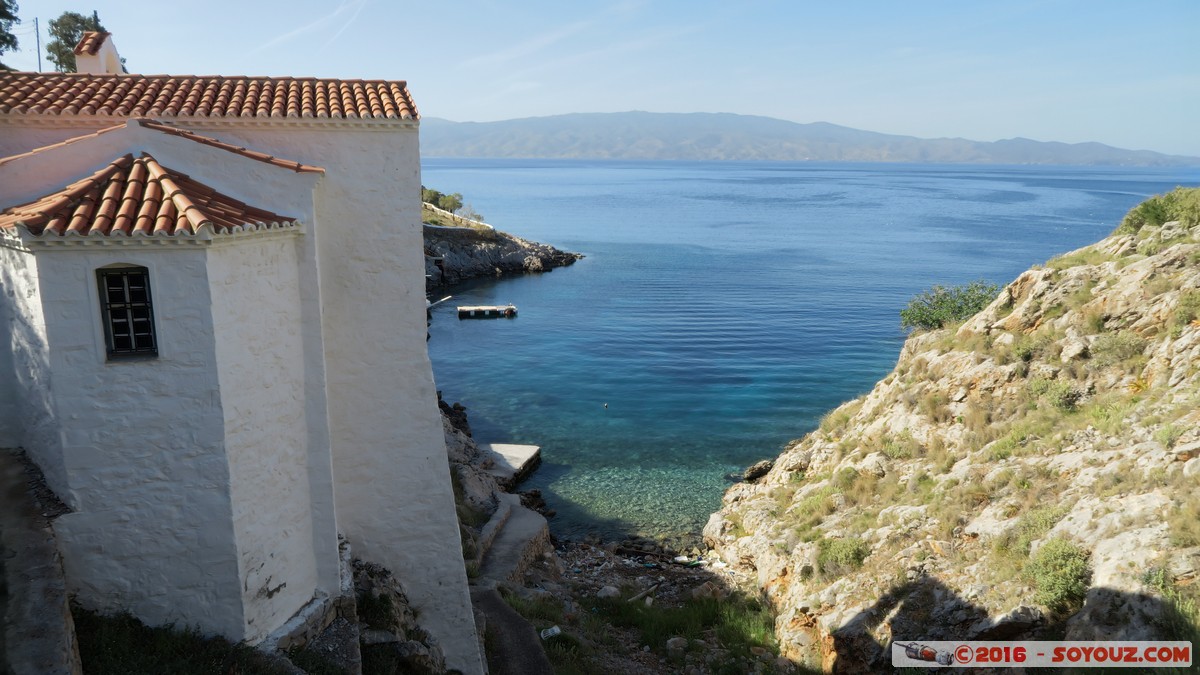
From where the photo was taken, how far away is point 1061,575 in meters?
12.8

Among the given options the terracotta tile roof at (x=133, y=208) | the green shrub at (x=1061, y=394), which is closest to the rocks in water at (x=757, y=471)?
the green shrub at (x=1061, y=394)

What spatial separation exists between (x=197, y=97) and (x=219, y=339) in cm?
584

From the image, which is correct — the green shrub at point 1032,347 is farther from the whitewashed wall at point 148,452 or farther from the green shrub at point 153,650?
the whitewashed wall at point 148,452

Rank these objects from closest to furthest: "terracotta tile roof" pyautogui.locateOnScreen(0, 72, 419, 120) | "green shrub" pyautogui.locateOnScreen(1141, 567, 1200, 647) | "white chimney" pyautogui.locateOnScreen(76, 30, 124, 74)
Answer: "green shrub" pyautogui.locateOnScreen(1141, 567, 1200, 647), "terracotta tile roof" pyautogui.locateOnScreen(0, 72, 419, 120), "white chimney" pyautogui.locateOnScreen(76, 30, 124, 74)

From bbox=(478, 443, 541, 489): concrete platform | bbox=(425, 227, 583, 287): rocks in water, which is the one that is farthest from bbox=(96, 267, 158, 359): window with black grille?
bbox=(425, 227, 583, 287): rocks in water

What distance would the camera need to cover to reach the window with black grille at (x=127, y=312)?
31.7ft

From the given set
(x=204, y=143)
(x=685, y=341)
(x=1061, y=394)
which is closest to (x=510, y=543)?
(x=204, y=143)

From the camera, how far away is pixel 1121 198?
164000mm

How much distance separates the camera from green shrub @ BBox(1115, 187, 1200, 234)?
68.3ft

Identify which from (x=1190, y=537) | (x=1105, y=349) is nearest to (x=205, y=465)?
(x=1190, y=537)

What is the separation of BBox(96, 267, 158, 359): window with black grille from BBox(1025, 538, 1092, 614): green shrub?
14.7m

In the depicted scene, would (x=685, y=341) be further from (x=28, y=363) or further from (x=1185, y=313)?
(x=28, y=363)

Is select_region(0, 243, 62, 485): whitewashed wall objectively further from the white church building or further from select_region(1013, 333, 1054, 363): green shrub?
select_region(1013, 333, 1054, 363): green shrub

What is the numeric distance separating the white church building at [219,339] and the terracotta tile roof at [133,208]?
0.04m
